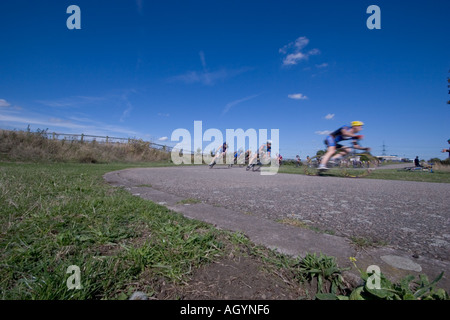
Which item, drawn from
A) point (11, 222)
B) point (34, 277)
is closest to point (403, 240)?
point (34, 277)

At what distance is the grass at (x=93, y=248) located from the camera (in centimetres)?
87

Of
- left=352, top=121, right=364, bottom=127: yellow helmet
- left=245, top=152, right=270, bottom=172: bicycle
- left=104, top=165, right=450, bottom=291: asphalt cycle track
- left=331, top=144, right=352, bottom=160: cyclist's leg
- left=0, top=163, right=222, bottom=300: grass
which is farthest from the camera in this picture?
left=245, top=152, right=270, bottom=172: bicycle

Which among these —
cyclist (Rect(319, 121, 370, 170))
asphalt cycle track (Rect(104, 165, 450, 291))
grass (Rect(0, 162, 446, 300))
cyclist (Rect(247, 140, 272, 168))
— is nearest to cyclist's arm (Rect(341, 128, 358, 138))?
cyclist (Rect(319, 121, 370, 170))

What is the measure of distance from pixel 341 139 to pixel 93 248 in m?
7.07

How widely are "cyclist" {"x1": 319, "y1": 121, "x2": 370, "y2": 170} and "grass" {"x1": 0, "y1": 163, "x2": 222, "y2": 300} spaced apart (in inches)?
248

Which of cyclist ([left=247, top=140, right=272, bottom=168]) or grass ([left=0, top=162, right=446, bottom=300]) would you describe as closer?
grass ([left=0, top=162, right=446, bottom=300])

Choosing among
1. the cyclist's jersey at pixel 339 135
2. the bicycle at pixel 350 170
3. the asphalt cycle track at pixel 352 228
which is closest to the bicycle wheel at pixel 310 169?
the bicycle at pixel 350 170

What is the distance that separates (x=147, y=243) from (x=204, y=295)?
1.70 feet

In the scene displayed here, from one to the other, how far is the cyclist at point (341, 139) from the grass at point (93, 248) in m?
6.31

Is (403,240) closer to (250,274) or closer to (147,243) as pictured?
(250,274)

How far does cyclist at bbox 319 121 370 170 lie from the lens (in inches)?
246

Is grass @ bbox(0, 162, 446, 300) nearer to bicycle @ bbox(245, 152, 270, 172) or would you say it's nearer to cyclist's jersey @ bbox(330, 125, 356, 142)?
cyclist's jersey @ bbox(330, 125, 356, 142)

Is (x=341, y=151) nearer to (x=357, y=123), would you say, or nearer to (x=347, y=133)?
(x=347, y=133)

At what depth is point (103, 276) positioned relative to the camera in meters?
0.93
